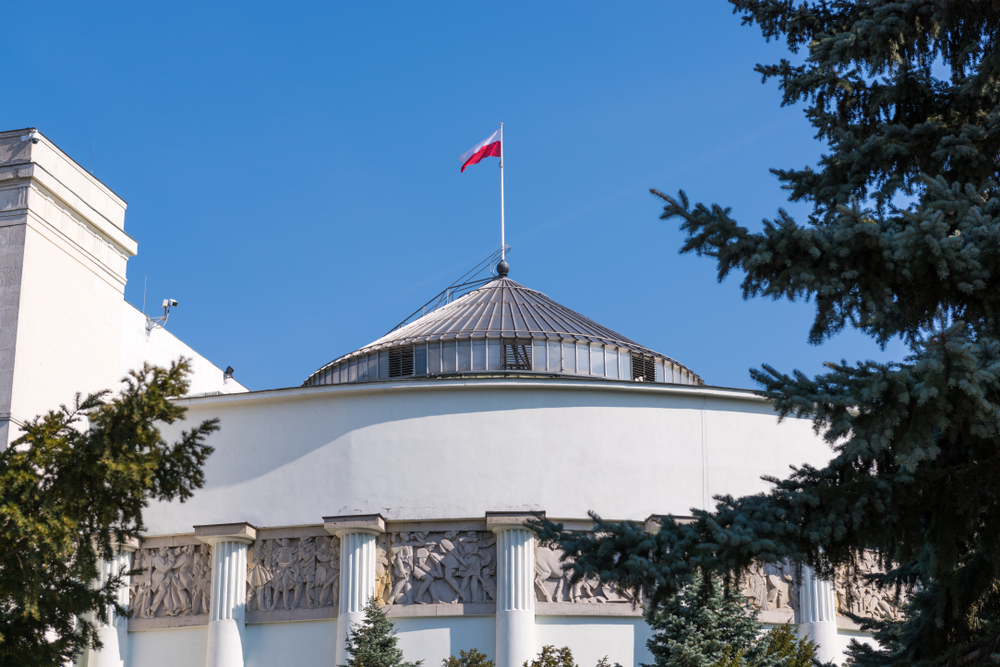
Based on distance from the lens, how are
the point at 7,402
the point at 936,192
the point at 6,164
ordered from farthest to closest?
the point at 6,164 < the point at 7,402 < the point at 936,192

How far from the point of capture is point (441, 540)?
67.0ft

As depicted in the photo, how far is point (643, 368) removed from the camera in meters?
27.2

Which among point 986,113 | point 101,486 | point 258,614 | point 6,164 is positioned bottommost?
point 258,614

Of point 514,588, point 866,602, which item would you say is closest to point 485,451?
point 514,588

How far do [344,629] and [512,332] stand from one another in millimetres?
9013

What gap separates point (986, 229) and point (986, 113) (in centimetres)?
237

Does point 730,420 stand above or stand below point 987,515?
above

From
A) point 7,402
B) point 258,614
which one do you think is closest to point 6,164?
point 7,402

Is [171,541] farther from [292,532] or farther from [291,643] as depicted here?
[291,643]

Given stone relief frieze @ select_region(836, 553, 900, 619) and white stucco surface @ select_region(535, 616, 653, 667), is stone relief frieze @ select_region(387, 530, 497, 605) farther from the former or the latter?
stone relief frieze @ select_region(836, 553, 900, 619)

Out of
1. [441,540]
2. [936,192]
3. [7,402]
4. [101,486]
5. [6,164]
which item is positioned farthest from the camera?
[6,164]

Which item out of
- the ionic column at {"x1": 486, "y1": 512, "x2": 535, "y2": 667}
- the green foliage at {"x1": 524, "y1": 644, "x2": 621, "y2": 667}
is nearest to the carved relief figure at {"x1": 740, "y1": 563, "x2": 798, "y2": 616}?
the green foliage at {"x1": 524, "y1": 644, "x2": 621, "y2": 667}

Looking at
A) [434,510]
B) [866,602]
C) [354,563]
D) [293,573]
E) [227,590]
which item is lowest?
[866,602]

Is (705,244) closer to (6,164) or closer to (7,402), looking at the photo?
(7,402)
